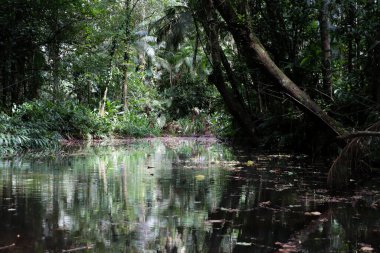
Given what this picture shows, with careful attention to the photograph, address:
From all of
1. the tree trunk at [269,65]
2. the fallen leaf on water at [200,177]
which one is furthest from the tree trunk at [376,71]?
the fallen leaf on water at [200,177]

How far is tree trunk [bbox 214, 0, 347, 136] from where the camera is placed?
8742 mm

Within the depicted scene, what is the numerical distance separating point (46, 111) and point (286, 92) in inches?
452

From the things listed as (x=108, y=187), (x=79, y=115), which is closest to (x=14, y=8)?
(x=79, y=115)

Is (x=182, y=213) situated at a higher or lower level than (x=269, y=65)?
lower

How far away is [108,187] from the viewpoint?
5.91 meters

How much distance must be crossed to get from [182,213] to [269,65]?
5830mm

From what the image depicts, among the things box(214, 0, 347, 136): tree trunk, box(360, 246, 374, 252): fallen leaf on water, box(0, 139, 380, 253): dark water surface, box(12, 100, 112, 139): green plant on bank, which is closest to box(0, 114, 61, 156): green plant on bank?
box(12, 100, 112, 139): green plant on bank

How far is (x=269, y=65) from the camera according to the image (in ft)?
30.7

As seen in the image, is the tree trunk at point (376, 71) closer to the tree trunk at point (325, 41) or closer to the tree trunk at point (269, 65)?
the tree trunk at point (269, 65)

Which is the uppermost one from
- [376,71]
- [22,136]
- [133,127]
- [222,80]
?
[222,80]

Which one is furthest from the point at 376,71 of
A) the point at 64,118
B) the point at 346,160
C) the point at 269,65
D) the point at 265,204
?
the point at 64,118

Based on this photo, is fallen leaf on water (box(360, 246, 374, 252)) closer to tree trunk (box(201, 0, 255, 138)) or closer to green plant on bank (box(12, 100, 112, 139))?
tree trunk (box(201, 0, 255, 138))

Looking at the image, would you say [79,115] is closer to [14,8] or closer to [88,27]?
[88,27]

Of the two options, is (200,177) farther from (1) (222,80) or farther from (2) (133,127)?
(2) (133,127)
